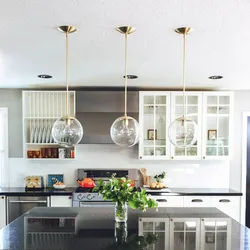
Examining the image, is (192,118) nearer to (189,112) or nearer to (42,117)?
(189,112)

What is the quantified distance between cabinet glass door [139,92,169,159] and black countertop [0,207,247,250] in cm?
166

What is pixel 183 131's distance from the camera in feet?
7.06

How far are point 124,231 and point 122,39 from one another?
1508 mm

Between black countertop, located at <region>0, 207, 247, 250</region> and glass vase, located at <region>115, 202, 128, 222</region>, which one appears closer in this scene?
black countertop, located at <region>0, 207, 247, 250</region>

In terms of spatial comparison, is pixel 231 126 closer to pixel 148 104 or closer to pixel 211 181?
pixel 211 181

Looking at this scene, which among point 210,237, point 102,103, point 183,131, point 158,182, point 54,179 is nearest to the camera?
point 210,237

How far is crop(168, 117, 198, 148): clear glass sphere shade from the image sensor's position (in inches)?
84.7

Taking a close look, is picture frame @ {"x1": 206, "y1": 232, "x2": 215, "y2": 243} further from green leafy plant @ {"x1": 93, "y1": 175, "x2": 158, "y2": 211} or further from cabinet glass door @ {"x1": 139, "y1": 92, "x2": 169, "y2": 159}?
cabinet glass door @ {"x1": 139, "y1": 92, "x2": 169, "y2": 159}

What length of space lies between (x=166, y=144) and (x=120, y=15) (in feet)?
9.51

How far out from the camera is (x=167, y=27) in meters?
1.89

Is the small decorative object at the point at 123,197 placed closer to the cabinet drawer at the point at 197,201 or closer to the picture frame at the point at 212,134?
the cabinet drawer at the point at 197,201

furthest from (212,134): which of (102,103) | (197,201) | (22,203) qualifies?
(22,203)

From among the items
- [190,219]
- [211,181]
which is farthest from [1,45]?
[211,181]

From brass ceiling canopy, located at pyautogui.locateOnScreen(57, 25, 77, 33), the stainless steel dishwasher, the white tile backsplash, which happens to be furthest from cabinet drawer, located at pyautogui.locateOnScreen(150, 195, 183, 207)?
brass ceiling canopy, located at pyautogui.locateOnScreen(57, 25, 77, 33)
